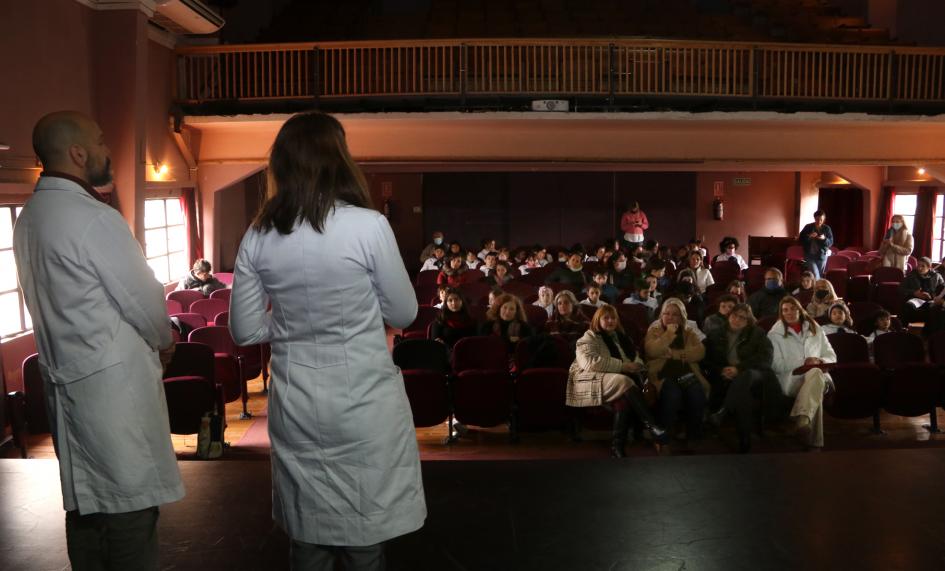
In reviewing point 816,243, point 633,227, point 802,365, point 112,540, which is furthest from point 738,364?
point 633,227

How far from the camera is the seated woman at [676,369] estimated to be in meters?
6.14

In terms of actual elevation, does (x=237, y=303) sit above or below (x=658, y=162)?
below

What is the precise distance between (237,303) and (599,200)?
16.5m

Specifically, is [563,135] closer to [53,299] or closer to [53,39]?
[53,39]

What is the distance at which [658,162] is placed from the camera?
1238cm

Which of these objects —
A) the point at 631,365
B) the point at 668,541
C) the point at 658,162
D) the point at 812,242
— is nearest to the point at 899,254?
the point at 812,242

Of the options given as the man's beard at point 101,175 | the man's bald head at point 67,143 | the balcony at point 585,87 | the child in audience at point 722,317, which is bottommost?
the child in audience at point 722,317

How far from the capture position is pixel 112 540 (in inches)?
82.3

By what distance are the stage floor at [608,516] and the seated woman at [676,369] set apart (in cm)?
233

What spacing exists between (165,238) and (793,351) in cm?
851

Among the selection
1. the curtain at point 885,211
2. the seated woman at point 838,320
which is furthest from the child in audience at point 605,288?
the curtain at point 885,211

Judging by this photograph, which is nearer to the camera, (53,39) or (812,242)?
(53,39)

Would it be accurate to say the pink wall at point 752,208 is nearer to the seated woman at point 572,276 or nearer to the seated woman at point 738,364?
the seated woman at point 572,276

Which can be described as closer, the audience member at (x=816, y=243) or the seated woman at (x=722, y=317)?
the seated woman at (x=722, y=317)
